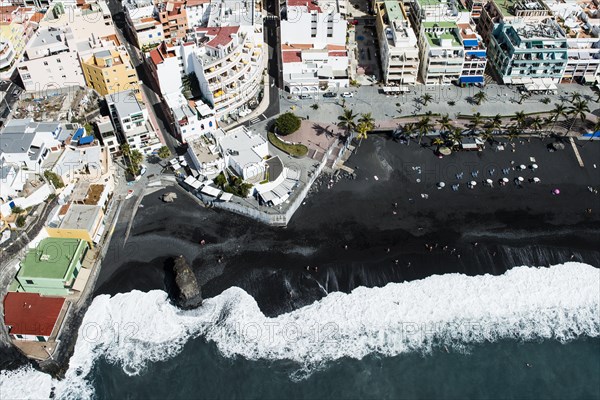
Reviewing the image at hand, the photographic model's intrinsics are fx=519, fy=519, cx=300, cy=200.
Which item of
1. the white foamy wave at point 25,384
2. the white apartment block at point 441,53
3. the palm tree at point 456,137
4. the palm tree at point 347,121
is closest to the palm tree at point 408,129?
the palm tree at point 456,137

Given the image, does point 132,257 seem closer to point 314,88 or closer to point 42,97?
point 42,97

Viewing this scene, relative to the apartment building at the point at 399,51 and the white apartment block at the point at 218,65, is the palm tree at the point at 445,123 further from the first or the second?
the white apartment block at the point at 218,65

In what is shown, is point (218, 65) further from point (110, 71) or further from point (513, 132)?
point (513, 132)

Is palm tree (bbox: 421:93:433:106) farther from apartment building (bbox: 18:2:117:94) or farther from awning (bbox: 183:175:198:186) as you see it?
apartment building (bbox: 18:2:117:94)

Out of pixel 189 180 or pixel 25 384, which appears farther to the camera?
pixel 189 180

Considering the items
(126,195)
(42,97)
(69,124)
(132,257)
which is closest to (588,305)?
(132,257)

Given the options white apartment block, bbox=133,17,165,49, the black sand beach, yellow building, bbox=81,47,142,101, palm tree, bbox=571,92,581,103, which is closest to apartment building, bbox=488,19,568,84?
palm tree, bbox=571,92,581,103

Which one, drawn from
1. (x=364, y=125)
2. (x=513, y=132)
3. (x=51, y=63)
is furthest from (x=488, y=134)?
(x=51, y=63)
